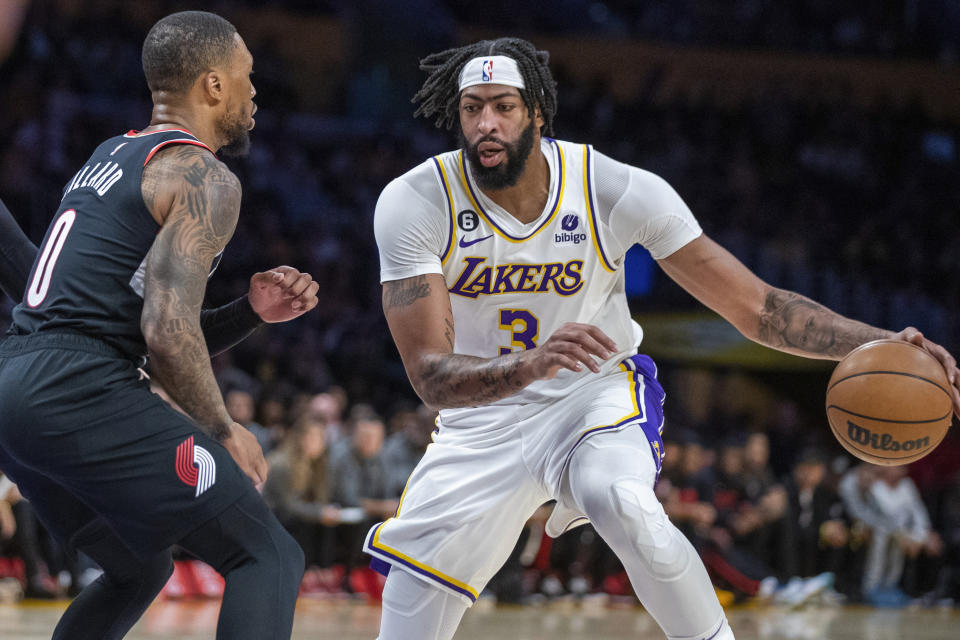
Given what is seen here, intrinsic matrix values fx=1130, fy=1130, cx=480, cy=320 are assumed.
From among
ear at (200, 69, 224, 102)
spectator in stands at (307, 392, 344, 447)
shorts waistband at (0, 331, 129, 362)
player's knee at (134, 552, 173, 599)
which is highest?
ear at (200, 69, 224, 102)

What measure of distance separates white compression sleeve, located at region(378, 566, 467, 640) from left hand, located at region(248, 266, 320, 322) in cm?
106

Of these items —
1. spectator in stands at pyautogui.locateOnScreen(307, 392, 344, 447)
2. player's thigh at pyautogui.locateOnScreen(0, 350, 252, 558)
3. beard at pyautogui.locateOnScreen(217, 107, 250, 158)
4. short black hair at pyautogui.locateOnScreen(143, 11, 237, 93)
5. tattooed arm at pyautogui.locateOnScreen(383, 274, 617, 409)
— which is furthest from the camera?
spectator in stands at pyautogui.locateOnScreen(307, 392, 344, 447)

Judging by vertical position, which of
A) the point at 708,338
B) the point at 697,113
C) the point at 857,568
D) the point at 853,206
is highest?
the point at 697,113

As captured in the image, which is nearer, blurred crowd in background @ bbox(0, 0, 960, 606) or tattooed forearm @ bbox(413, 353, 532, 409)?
tattooed forearm @ bbox(413, 353, 532, 409)

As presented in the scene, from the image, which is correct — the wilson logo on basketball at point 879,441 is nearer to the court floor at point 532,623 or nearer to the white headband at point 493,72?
the white headband at point 493,72

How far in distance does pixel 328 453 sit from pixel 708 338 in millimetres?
8095

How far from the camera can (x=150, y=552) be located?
3193 mm

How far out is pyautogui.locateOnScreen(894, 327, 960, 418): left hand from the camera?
13.0 ft

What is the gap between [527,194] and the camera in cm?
440

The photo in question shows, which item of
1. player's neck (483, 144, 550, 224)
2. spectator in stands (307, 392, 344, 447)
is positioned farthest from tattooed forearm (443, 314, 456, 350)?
spectator in stands (307, 392, 344, 447)

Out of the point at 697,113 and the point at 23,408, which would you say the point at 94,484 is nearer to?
the point at 23,408

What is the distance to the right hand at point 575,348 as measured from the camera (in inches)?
134

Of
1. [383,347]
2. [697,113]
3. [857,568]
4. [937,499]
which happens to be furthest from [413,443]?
[697,113]

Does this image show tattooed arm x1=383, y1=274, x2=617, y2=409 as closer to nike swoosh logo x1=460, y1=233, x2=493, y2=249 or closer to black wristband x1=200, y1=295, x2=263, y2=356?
nike swoosh logo x1=460, y1=233, x2=493, y2=249
